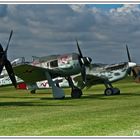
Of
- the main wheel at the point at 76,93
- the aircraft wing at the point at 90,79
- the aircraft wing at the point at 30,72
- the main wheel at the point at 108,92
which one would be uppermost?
the aircraft wing at the point at 30,72

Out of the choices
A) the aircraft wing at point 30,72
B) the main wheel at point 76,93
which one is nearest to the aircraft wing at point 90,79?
the main wheel at point 76,93

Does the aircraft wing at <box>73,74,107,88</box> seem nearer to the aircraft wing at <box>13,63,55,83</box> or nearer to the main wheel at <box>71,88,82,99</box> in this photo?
the main wheel at <box>71,88,82,99</box>

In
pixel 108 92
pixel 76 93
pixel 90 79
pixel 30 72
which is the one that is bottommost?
pixel 108 92

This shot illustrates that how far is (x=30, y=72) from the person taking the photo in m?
30.8

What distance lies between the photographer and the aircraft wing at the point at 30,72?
2955 cm

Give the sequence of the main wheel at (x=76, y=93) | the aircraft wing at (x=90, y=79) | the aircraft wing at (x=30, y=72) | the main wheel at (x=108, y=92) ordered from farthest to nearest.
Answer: the aircraft wing at (x=90, y=79) < the main wheel at (x=108, y=92) < the main wheel at (x=76, y=93) < the aircraft wing at (x=30, y=72)

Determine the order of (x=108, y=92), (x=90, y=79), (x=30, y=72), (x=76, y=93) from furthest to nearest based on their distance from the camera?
1. (x=90, y=79)
2. (x=108, y=92)
3. (x=76, y=93)
4. (x=30, y=72)

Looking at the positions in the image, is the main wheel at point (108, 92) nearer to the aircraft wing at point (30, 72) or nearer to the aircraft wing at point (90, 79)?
the aircraft wing at point (90, 79)

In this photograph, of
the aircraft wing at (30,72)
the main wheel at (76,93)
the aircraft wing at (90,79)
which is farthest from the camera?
the aircraft wing at (90,79)

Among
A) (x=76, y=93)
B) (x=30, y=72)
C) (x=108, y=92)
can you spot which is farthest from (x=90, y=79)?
(x=30, y=72)

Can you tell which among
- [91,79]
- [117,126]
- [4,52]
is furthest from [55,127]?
[91,79]

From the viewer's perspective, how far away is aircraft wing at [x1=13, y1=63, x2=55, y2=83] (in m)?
29.6

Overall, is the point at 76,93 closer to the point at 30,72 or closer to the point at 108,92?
the point at 30,72

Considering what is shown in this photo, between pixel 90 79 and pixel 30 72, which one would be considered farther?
pixel 90 79
